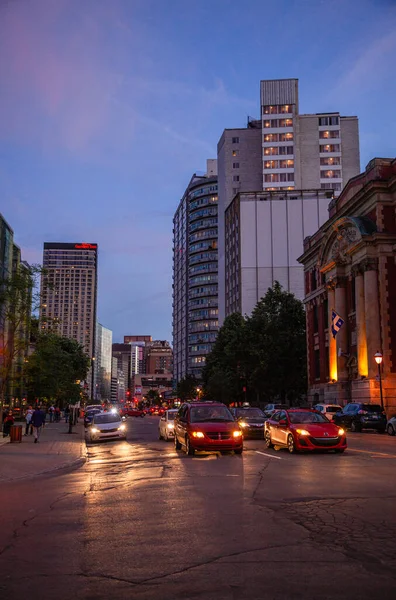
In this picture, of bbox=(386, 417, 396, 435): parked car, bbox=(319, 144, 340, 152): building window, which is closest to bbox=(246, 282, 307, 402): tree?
bbox=(386, 417, 396, 435): parked car

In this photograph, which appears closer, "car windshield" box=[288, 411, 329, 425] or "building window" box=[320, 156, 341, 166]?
"car windshield" box=[288, 411, 329, 425]

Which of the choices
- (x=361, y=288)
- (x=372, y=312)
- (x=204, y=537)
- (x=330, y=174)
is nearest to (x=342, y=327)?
(x=361, y=288)

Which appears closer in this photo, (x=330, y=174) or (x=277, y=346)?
(x=277, y=346)

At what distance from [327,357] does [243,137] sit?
246 ft

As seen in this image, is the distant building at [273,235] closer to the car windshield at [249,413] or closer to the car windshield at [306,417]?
the car windshield at [249,413]

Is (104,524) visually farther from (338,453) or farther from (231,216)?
(231,216)

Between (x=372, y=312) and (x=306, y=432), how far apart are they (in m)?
31.2

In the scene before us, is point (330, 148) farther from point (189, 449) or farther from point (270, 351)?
point (189, 449)

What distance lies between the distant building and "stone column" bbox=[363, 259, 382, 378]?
5453 cm

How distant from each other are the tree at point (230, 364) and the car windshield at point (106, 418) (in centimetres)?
3204

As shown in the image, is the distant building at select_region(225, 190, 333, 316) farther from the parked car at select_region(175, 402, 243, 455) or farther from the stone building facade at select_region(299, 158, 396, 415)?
the parked car at select_region(175, 402, 243, 455)

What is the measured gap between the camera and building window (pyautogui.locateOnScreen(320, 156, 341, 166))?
11525 centimetres

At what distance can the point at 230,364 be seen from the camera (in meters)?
69.1

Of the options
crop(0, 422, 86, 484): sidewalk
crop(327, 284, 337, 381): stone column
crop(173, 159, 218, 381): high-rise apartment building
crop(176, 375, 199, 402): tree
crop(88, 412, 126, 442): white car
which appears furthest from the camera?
crop(173, 159, 218, 381): high-rise apartment building
